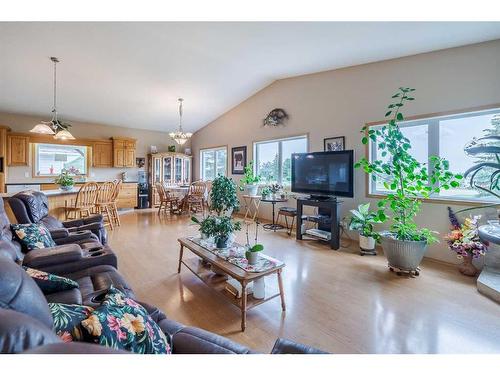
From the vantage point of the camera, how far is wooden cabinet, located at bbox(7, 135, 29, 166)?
5465 millimetres

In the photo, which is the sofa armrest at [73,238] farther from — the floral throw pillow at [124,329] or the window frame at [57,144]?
the window frame at [57,144]

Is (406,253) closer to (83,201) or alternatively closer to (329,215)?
(329,215)

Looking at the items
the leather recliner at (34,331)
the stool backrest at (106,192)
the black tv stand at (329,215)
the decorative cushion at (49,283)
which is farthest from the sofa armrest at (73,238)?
the black tv stand at (329,215)

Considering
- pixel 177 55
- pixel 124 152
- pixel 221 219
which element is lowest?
pixel 221 219

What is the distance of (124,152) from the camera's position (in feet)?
23.0

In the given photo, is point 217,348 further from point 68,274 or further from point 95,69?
point 95,69

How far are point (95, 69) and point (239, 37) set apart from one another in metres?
2.88

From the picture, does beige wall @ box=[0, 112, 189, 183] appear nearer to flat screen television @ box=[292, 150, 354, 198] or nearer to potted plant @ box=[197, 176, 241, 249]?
flat screen television @ box=[292, 150, 354, 198]

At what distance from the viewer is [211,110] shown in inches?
261

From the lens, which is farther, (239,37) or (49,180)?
(49,180)

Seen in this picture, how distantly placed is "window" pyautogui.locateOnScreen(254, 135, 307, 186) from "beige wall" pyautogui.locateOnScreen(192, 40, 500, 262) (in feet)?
0.69

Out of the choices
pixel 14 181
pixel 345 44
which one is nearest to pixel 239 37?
pixel 345 44

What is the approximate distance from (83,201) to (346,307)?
15.7ft

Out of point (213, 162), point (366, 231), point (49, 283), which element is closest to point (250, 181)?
point (213, 162)
